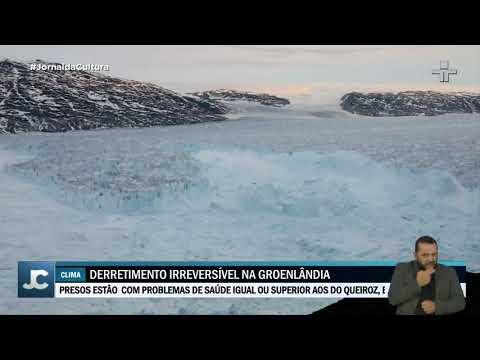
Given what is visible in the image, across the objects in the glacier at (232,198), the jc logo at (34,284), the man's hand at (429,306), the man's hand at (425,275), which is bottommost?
the man's hand at (429,306)

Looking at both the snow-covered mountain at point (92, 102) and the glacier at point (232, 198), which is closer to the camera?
the glacier at point (232, 198)

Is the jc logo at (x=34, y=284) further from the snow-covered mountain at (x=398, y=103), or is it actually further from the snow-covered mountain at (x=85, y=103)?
the snow-covered mountain at (x=398, y=103)

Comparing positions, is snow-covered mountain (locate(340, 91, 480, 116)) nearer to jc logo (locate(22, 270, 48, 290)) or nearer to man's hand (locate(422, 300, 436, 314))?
man's hand (locate(422, 300, 436, 314))

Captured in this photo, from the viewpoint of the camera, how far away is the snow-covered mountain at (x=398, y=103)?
13.8ft

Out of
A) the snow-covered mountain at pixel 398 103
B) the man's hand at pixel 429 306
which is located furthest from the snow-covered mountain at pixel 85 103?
the man's hand at pixel 429 306

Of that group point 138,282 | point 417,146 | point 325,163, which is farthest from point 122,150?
point 417,146

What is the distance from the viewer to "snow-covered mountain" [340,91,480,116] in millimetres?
4195

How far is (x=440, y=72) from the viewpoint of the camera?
13.5 ft

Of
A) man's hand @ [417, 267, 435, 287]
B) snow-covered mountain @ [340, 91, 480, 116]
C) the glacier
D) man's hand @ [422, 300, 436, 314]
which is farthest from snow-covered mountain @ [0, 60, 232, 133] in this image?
man's hand @ [422, 300, 436, 314]

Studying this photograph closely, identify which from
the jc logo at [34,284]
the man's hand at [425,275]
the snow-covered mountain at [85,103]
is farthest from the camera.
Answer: the snow-covered mountain at [85,103]

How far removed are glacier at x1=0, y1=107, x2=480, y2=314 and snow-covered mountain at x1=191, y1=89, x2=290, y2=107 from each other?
84 millimetres

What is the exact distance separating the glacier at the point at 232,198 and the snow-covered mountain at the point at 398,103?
0.13 m

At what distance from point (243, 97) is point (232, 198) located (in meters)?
0.76

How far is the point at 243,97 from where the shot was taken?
4.20 m
